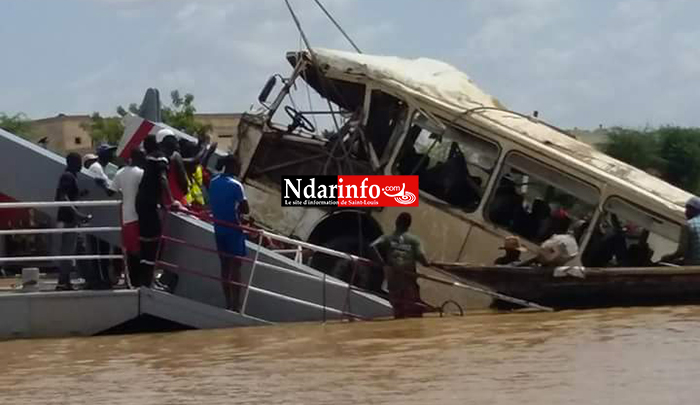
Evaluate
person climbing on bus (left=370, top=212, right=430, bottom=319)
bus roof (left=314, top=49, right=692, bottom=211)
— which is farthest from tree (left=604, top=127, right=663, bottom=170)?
person climbing on bus (left=370, top=212, right=430, bottom=319)

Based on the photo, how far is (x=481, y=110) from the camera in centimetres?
1508

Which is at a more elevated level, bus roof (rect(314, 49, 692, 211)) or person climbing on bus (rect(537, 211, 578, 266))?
bus roof (rect(314, 49, 692, 211))

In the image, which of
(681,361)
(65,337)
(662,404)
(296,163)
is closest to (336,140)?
(296,163)

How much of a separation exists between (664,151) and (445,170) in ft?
127

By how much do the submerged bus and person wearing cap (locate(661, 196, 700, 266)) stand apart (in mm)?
171

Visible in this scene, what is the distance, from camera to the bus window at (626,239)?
14.2 m

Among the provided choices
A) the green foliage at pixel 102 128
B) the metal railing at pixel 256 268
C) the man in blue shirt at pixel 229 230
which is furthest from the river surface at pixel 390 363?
the green foliage at pixel 102 128

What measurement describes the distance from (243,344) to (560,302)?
369 cm

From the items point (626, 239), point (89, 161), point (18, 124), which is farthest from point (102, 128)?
point (626, 239)

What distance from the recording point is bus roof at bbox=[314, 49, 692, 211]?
575 inches

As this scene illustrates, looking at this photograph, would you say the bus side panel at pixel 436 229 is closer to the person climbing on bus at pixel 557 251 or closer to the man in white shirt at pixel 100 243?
the person climbing on bus at pixel 557 251

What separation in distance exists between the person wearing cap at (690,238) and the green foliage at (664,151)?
3461 cm

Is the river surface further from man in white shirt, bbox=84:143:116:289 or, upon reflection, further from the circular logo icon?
the circular logo icon

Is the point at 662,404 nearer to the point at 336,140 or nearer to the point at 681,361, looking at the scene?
the point at 681,361
